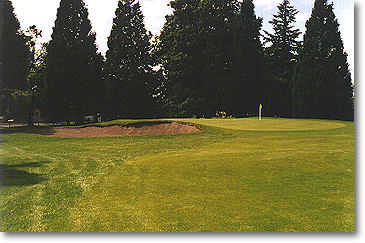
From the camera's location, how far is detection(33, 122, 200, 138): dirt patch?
2123cm

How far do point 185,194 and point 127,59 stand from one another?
1057cm

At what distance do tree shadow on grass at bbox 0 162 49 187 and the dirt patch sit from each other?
37.6 ft

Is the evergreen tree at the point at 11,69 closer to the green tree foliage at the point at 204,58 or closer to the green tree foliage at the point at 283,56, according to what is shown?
the green tree foliage at the point at 283,56

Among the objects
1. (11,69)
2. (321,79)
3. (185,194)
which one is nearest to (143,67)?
(11,69)

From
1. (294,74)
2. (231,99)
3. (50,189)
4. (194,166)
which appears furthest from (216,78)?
(50,189)

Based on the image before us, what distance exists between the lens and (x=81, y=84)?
14.4 metres

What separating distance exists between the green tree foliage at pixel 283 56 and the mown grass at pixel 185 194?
4.83 meters

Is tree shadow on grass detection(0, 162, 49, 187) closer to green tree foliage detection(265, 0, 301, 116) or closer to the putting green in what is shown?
green tree foliage detection(265, 0, 301, 116)

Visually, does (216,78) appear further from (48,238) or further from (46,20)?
(48,238)

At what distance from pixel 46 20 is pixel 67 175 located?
419cm

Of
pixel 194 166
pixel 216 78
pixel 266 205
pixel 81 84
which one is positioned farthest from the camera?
pixel 216 78

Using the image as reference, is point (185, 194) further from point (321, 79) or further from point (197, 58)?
point (197, 58)

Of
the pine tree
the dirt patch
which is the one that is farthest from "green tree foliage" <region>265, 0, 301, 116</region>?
the pine tree

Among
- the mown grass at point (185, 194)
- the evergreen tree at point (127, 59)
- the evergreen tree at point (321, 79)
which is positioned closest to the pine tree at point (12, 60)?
the evergreen tree at point (127, 59)
